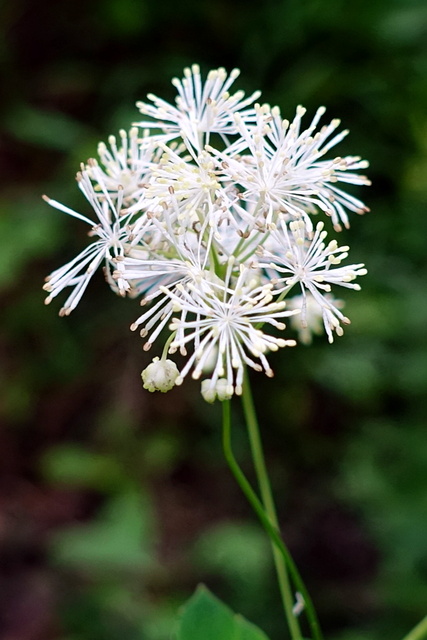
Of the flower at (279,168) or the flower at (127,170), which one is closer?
the flower at (279,168)

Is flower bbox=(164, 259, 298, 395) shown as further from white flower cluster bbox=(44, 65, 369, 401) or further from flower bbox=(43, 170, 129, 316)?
flower bbox=(43, 170, 129, 316)

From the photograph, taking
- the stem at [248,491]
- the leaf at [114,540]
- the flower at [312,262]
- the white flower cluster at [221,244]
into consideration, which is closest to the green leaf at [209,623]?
the stem at [248,491]

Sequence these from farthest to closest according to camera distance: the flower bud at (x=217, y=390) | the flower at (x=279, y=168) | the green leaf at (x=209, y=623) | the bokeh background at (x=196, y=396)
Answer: the bokeh background at (x=196, y=396) < the green leaf at (x=209, y=623) < the flower at (x=279, y=168) < the flower bud at (x=217, y=390)

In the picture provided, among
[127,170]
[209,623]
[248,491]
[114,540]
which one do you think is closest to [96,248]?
[127,170]

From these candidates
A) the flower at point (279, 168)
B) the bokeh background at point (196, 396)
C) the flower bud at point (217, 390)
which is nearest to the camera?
the flower bud at point (217, 390)

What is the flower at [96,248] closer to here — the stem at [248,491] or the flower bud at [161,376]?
the flower bud at [161,376]

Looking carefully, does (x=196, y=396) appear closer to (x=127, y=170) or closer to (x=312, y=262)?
(x=127, y=170)

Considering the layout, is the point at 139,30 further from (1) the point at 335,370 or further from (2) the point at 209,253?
(2) the point at 209,253
